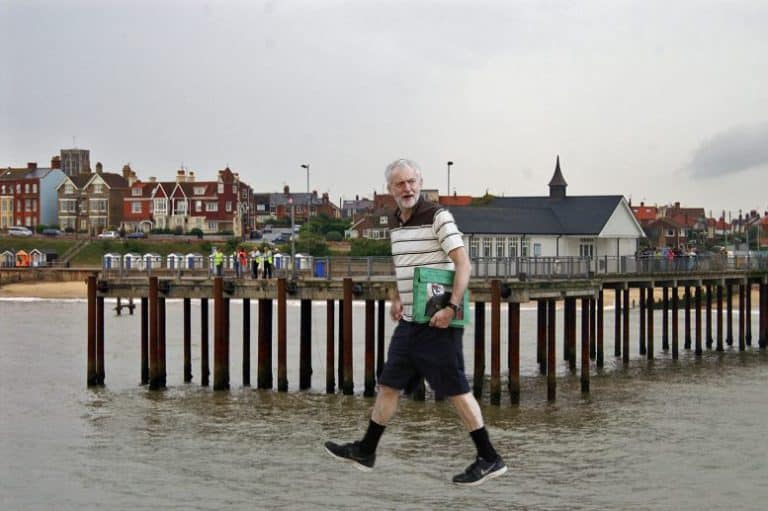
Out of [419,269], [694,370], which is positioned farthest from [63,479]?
[694,370]

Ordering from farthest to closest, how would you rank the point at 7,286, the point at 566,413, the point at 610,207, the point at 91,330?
1. the point at 7,286
2. the point at 610,207
3. the point at 91,330
4. the point at 566,413

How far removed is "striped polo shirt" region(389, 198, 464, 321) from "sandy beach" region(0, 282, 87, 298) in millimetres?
85297

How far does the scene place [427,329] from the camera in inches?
355

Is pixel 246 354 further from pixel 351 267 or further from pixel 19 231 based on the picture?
pixel 19 231

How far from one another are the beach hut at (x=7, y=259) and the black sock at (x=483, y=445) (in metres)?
102

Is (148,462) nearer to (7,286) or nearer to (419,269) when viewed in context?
(419,269)

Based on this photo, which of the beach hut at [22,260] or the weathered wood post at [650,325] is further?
the beach hut at [22,260]

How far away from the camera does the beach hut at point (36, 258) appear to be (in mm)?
106162

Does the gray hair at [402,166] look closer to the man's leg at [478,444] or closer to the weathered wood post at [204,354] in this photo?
the man's leg at [478,444]

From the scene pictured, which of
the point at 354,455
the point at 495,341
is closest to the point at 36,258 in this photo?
the point at 495,341

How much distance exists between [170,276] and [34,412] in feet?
21.9

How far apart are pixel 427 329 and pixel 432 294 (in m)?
0.28

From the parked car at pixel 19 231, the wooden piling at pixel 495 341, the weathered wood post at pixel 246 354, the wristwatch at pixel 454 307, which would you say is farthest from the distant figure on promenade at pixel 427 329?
the parked car at pixel 19 231

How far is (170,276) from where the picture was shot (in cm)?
3578
